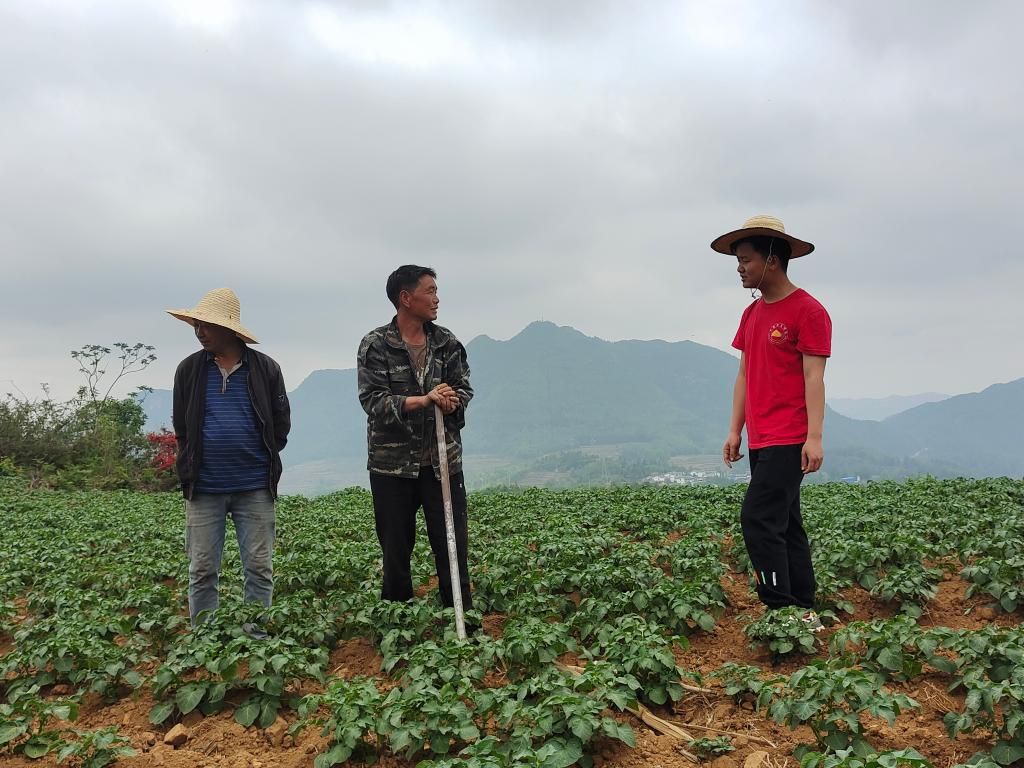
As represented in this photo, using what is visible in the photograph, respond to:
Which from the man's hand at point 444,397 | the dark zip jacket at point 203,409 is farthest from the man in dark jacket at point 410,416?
the dark zip jacket at point 203,409

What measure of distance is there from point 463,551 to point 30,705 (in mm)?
2312

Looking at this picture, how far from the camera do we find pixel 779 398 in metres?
4.12

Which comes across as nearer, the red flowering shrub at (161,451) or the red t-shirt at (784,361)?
the red t-shirt at (784,361)

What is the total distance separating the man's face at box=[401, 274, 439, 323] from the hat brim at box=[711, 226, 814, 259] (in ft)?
5.60

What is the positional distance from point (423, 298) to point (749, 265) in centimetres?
192

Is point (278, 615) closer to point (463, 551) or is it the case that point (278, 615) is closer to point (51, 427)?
point (463, 551)

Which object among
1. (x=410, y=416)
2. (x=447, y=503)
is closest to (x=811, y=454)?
(x=447, y=503)

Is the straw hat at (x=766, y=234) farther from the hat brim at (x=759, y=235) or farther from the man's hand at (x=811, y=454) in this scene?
the man's hand at (x=811, y=454)

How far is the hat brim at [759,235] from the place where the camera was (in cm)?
403

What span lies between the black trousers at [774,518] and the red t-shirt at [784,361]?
11cm

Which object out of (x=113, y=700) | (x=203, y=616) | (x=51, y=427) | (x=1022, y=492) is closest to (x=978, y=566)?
(x=203, y=616)

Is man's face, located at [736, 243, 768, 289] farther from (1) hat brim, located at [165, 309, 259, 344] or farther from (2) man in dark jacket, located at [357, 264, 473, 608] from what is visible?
(1) hat brim, located at [165, 309, 259, 344]

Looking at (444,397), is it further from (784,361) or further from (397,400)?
(784,361)

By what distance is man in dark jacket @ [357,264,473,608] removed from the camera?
425 centimetres
